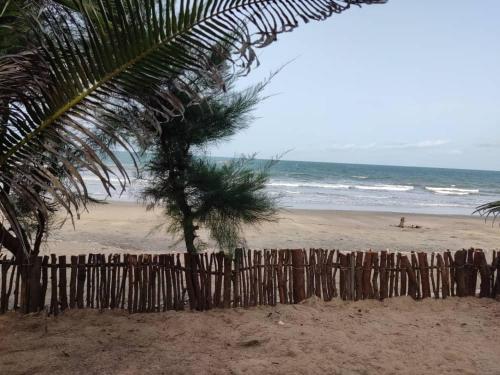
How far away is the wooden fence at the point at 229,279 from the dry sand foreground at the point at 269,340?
0.51ft

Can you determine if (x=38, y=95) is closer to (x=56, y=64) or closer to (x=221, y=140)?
(x=56, y=64)

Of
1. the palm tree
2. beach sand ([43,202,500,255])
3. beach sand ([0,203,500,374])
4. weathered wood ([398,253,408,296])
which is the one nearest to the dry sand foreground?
beach sand ([0,203,500,374])

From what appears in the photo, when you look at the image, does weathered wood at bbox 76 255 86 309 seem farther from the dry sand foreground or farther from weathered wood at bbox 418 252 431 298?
weathered wood at bbox 418 252 431 298

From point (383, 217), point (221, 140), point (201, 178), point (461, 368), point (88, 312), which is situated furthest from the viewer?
point (383, 217)

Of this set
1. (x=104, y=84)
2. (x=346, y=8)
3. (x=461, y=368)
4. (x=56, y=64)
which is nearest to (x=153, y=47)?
(x=104, y=84)

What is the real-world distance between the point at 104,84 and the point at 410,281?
4.15 metres

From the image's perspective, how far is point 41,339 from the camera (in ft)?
12.6

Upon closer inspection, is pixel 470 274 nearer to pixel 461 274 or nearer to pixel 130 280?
pixel 461 274

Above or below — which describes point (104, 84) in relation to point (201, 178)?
above

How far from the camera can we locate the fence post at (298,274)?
15.9 feet

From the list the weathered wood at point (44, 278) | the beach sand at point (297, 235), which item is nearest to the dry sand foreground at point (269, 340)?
the weathered wood at point (44, 278)

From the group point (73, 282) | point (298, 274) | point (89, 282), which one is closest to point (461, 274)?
point (298, 274)

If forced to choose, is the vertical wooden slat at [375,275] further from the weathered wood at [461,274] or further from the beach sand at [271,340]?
the weathered wood at [461,274]

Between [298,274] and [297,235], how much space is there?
7176 mm
